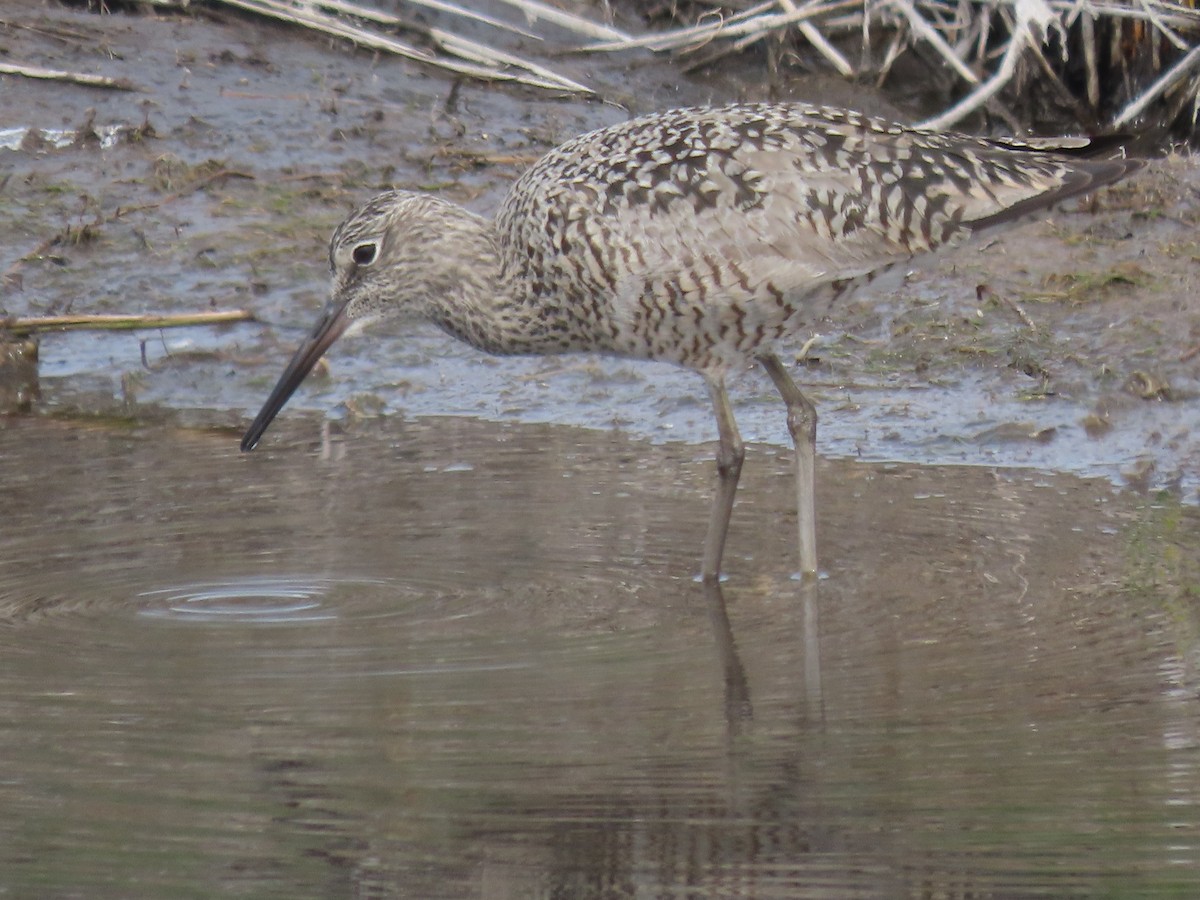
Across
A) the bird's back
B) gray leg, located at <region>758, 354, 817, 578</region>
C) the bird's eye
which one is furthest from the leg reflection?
the bird's eye

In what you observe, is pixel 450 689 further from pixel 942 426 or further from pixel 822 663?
pixel 942 426

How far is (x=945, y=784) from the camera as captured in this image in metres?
3.91

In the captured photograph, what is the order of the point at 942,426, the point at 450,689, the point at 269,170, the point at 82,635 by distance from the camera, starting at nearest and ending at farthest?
1. the point at 450,689
2. the point at 82,635
3. the point at 942,426
4. the point at 269,170

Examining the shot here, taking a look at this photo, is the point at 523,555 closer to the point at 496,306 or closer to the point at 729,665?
the point at 496,306

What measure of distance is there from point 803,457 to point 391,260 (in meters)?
1.41

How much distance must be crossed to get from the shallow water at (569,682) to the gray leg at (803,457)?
0.11 metres

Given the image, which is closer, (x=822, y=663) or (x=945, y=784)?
(x=945, y=784)

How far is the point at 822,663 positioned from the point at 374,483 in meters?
2.19

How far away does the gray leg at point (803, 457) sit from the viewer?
5.67m

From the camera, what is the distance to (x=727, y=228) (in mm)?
5590

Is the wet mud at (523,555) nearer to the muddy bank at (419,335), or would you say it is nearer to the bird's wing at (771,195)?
the muddy bank at (419,335)

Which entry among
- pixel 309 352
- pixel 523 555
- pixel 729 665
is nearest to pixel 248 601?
pixel 523 555

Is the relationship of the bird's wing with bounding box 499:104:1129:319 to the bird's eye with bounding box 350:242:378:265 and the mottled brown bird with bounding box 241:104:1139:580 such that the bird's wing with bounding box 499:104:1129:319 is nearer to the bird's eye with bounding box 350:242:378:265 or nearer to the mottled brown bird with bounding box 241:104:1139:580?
the mottled brown bird with bounding box 241:104:1139:580

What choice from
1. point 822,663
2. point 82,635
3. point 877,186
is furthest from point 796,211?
point 82,635
